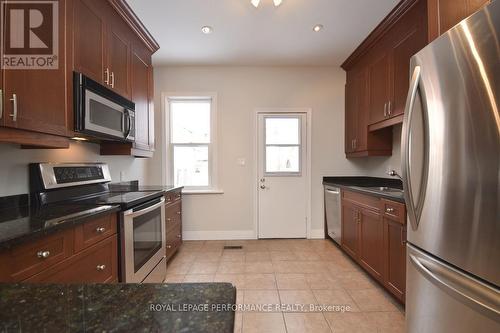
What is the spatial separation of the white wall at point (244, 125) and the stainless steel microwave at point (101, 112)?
142cm

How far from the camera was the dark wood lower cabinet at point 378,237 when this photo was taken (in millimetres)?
1859

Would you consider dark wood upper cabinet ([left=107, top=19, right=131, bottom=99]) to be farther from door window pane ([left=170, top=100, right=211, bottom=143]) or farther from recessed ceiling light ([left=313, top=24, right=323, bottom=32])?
recessed ceiling light ([left=313, top=24, right=323, bottom=32])

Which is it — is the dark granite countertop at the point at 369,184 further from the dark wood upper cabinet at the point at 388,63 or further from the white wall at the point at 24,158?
Result: the white wall at the point at 24,158

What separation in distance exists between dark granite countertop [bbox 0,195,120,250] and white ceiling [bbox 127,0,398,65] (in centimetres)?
196

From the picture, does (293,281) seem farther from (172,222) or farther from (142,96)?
(142,96)

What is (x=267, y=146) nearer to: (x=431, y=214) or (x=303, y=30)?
(x=303, y=30)

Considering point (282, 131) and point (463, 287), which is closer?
point (463, 287)

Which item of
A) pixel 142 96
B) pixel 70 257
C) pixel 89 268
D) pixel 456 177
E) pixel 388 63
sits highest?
pixel 388 63

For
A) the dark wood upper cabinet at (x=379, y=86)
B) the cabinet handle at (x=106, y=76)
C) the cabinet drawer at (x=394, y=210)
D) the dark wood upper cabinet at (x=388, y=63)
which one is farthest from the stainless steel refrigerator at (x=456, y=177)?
the cabinet handle at (x=106, y=76)

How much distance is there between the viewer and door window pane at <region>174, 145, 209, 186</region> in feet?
12.0

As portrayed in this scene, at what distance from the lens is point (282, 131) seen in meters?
3.65

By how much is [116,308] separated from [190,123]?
3.39 meters

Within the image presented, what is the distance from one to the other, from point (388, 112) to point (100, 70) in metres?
2.80

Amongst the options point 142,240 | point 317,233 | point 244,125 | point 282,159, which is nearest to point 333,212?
point 317,233
